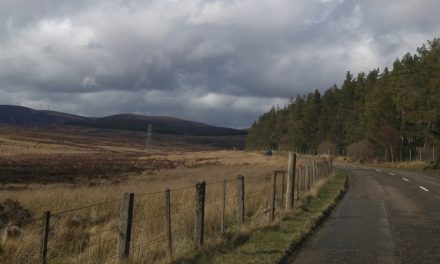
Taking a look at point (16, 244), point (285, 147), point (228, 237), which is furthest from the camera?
point (285, 147)


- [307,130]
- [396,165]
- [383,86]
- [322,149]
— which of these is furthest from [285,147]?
[396,165]

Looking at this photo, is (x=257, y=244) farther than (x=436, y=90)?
No

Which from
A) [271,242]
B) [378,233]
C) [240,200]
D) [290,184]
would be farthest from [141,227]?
[290,184]

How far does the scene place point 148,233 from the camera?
11977 mm

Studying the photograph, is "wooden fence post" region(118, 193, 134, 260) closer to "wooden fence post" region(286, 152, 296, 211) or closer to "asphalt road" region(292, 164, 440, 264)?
"asphalt road" region(292, 164, 440, 264)

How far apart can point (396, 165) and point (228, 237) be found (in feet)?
164

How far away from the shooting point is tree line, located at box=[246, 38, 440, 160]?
56344 millimetres

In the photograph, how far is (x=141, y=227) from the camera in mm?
12555

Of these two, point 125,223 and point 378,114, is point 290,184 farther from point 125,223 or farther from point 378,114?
point 378,114

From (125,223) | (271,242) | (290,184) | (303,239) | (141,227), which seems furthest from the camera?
(290,184)

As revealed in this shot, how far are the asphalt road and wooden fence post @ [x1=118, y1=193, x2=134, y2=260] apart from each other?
10.1ft

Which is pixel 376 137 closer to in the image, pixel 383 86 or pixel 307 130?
pixel 383 86

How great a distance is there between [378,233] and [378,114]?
56.9 metres

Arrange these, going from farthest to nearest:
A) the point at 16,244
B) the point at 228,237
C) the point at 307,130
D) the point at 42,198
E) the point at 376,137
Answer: the point at 307,130 < the point at 376,137 < the point at 42,198 < the point at 228,237 < the point at 16,244
